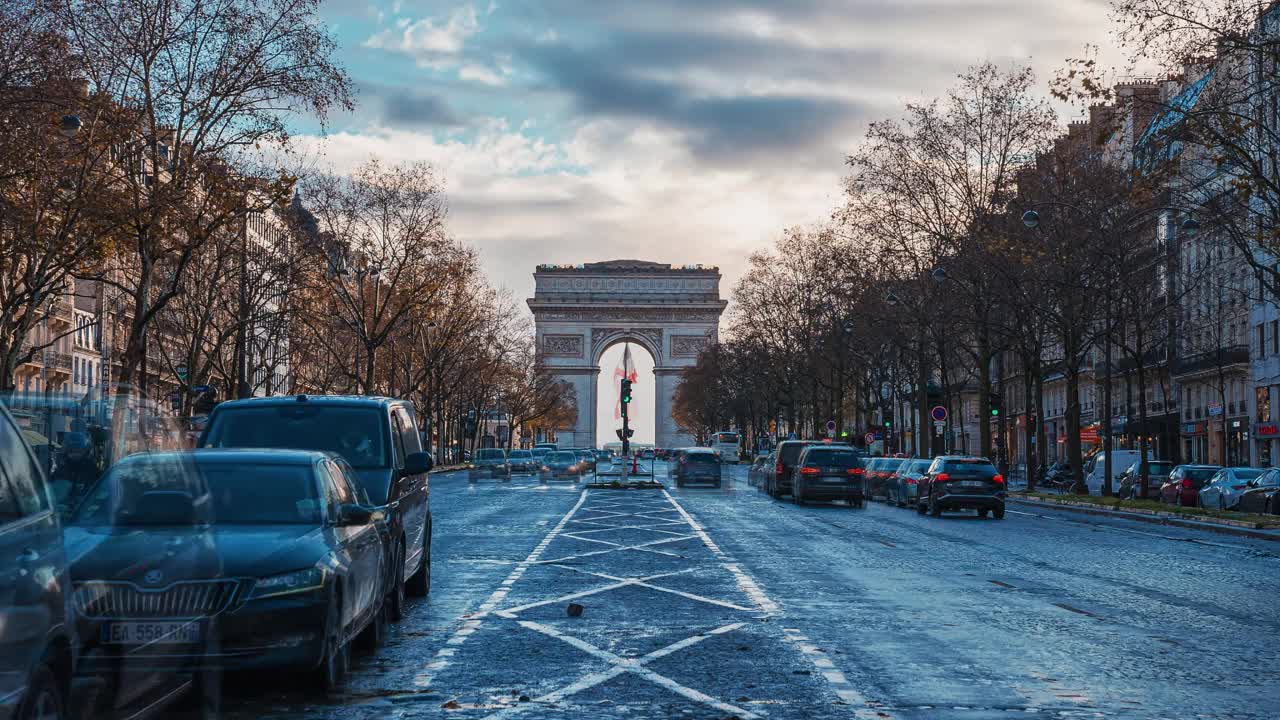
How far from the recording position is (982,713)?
338 inches

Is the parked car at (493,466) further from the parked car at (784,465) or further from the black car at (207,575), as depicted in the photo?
the black car at (207,575)

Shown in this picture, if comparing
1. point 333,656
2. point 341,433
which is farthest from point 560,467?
point 333,656

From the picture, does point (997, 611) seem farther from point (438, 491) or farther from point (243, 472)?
point (438, 491)

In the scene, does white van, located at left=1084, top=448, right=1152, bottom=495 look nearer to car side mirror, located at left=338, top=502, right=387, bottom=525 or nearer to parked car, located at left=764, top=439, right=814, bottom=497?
parked car, located at left=764, top=439, right=814, bottom=497

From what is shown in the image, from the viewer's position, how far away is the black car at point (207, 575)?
849cm

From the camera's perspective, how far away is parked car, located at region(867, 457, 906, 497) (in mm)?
49406

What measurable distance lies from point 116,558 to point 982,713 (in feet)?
14.9

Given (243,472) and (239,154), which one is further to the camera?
(239,154)

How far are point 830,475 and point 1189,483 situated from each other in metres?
10.4

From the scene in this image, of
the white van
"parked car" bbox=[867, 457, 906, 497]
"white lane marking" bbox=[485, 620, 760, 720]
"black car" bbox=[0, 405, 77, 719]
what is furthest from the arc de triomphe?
"black car" bbox=[0, 405, 77, 719]

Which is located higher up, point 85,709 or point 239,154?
point 239,154

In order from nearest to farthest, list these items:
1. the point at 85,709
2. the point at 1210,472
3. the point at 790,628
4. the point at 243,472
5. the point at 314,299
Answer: the point at 85,709 < the point at 243,472 < the point at 790,628 < the point at 1210,472 < the point at 314,299

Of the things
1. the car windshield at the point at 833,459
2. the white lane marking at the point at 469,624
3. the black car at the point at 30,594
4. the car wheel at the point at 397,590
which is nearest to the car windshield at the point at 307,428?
the car wheel at the point at 397,590

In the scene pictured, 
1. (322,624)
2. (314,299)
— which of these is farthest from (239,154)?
(322,624)
